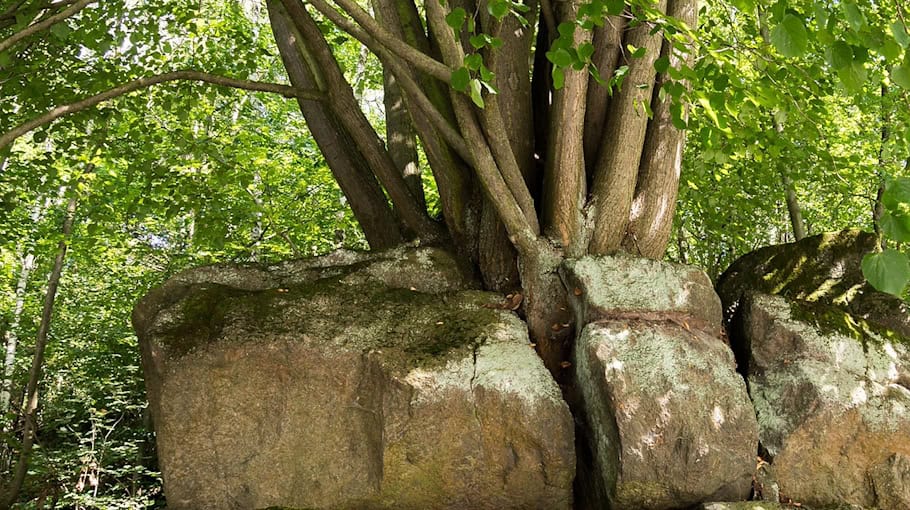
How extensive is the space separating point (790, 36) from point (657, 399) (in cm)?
173

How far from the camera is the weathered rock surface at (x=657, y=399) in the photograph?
10.5 feet

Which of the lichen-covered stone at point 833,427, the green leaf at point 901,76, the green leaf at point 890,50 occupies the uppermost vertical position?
the green leaf at point 890,50

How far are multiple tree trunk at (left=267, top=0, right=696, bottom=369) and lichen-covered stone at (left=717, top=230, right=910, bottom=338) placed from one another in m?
0.56

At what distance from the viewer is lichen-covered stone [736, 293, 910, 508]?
3.47m

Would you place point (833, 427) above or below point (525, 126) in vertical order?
below

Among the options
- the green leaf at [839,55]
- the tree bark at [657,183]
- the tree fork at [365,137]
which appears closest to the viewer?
the green leaf at [839,55]

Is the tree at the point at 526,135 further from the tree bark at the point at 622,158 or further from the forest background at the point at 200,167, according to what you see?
the forest background at the point at 200,167

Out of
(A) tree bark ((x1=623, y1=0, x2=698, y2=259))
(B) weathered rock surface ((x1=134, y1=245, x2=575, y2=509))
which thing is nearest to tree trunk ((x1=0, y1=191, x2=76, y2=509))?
(B) weathered rock surface ((x1=134, y1=245, x2=575, y2=509))

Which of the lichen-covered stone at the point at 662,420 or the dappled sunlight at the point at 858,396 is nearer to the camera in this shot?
the lichen-covered stone at the point at 662,420

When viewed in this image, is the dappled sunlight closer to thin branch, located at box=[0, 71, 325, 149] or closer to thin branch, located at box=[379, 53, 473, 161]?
thin branch, located at box=[379, 53, 473, 161]

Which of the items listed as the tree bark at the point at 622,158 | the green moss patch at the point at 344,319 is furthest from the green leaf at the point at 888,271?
the tree bark at the point at 622,158

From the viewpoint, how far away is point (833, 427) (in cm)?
347

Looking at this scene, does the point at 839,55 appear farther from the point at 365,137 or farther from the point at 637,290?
the point at 365,137

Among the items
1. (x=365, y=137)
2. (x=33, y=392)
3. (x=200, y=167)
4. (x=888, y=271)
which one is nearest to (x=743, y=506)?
(x=888, y=271)
